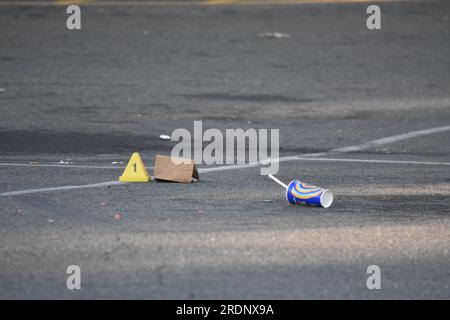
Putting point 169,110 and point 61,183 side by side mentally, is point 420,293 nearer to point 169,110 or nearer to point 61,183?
point 61,183

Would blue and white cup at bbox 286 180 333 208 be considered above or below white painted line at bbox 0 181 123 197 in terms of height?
below

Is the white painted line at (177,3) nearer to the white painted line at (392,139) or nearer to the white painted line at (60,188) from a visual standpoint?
the white painted line at (392,139)

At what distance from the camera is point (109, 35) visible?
72.3 ft

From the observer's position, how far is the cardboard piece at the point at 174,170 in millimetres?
10836

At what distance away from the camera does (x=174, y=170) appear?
10.9 metres

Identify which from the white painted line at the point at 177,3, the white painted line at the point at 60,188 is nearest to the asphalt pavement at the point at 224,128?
the white painted line at the point at 60,188

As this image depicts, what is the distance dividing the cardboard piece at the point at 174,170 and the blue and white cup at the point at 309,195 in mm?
1533

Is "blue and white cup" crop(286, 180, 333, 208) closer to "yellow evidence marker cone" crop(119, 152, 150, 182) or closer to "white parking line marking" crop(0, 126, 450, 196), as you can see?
"yellow evidence marker cone" crop(119, 152, 150, 182)

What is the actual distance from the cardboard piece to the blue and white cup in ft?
5.03

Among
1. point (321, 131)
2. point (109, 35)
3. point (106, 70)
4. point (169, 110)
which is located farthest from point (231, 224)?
point (109, 35)

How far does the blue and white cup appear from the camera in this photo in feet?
31.2

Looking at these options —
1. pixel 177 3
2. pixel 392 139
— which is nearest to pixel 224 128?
pixel 392 139

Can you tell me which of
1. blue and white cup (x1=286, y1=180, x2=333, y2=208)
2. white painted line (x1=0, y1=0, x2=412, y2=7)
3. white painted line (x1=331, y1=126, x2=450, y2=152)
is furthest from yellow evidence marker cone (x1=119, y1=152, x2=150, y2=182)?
white painted line (x1=0, y1=0, x2=412, y2=7)

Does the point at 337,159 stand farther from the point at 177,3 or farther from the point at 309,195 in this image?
the point at 177,3
